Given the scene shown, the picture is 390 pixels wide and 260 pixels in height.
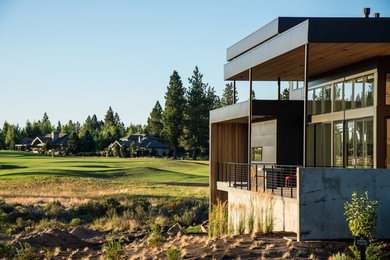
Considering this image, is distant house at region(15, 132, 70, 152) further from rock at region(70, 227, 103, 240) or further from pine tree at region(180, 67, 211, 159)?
rock at region(70, 227, 103, 240)

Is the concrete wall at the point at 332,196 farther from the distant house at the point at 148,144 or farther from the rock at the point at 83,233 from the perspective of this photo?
the distant house at the point at 148,144

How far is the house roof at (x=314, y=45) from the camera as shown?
14.4 metres

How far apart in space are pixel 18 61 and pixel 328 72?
178 ft

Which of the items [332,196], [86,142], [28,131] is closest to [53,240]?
[332,196]

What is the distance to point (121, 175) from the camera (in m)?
60.4

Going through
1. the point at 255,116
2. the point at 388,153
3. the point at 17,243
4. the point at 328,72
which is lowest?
the point at 17,243

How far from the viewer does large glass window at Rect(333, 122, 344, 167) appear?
19217 mm

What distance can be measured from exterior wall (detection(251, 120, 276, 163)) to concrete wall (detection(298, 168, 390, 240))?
7.61 meters

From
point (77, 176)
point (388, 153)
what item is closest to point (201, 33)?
point (388, 153)

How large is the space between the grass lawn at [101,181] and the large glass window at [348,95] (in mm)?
20902

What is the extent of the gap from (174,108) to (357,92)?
229ft

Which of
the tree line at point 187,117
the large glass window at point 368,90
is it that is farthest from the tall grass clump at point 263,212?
the tree line at point 187,117

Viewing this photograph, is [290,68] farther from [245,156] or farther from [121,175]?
[121,175]

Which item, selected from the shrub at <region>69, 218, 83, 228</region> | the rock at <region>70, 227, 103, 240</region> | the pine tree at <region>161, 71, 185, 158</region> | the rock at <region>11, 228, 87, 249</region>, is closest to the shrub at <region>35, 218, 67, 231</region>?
the shrub at <region>69, 218, 83, 228</region>
